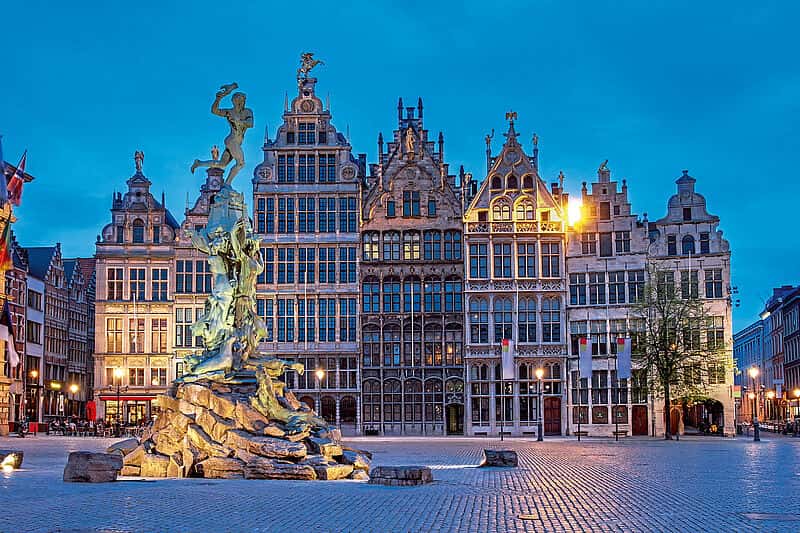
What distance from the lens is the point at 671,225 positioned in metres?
63.8

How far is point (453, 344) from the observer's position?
64.7m

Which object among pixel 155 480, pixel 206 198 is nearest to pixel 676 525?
pixel 155 480

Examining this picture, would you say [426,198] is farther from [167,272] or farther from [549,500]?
[549,500]

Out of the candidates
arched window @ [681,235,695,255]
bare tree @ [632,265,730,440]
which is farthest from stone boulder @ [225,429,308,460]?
arched window @ [681,235,695,255]

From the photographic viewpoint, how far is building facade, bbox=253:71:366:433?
6494cm

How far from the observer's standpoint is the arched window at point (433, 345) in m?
64.6

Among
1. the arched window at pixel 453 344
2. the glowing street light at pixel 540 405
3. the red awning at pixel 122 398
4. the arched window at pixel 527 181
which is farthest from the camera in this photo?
the red awning at pixel 122 398

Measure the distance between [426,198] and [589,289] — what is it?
1135 cm

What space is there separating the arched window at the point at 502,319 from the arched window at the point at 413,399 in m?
5.63

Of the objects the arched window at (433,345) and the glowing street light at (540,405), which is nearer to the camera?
the glowing street light at (540,405)

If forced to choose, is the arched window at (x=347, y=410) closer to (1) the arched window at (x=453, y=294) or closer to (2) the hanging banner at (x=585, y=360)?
(1) the arched window at (x=453, y=294)

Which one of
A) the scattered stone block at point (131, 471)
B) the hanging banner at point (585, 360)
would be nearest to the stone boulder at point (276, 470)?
the scattered stone block at point (131, 471)

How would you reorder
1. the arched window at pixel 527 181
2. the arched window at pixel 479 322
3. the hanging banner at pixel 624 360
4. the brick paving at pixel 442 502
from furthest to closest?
1. the arched window at pixel 527 181
2. the arched window at pixel 479 322
3. the hanging banner at pixel 624 360
4. the brick paving at pixel 442 502

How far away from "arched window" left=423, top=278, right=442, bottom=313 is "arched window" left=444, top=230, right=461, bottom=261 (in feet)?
5.62
